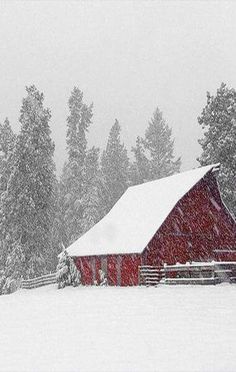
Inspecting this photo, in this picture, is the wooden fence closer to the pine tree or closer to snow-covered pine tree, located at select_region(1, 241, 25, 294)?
snow-covered pine tree, located at select_region(1, 241, 25, 294)

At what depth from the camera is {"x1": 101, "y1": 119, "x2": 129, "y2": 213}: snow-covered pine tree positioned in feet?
242

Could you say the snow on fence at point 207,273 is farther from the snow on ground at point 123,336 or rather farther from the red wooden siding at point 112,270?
the red wooden siding at point 112,270

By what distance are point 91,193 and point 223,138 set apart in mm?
23938

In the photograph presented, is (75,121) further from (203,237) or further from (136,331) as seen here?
(136,331)

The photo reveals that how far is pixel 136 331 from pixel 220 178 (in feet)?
106

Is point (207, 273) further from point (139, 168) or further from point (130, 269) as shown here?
point (139, 168)

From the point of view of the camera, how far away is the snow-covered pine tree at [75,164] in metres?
65.5

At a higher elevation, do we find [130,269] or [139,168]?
[139,168]

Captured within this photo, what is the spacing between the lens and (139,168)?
78875mm

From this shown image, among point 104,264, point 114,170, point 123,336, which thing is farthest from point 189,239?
point 114,170

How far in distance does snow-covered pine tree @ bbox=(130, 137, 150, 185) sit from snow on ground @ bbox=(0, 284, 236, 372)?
57.0 m

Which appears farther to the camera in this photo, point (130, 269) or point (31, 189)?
point (31, 189)

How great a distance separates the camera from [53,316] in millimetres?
17672

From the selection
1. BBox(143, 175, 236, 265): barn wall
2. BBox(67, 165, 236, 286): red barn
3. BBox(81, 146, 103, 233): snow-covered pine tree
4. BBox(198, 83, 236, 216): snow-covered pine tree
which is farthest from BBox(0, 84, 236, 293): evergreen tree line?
BBox(81, 146, 103, 233): snow-covered pine tree
